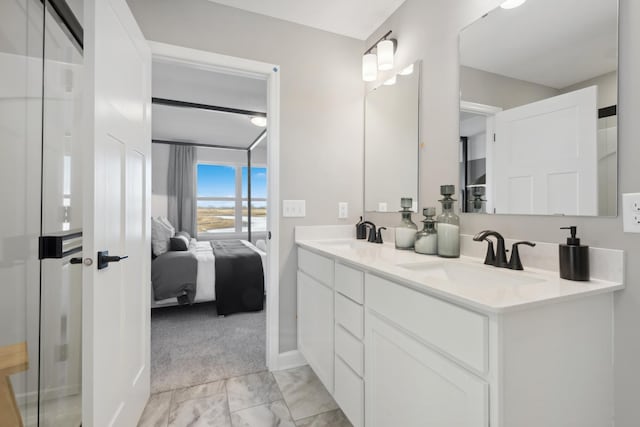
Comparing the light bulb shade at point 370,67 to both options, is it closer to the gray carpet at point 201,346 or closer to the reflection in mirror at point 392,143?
the reflection in mirror at point 392,143

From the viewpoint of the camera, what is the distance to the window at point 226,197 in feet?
20.1

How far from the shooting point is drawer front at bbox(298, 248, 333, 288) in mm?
1603

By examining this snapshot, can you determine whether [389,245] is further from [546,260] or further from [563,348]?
[563,348]

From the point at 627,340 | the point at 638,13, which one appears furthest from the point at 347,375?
the point at 638,13

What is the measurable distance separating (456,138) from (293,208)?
3.68ft

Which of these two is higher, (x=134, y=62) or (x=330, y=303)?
(x=134, y=62)

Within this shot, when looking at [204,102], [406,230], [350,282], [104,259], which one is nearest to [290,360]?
[350,282]

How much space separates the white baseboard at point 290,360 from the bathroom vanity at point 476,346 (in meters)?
0.78

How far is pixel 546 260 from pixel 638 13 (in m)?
0.84

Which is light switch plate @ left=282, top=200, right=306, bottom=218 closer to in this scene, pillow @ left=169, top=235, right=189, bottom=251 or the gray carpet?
the gray carpet

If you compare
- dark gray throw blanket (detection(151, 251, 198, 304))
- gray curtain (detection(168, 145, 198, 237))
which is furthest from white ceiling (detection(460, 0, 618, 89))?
gray curtain (detection(168, 145, 198, 237))

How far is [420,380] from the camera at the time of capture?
95 cm

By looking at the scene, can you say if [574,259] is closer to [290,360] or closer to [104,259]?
[104,259]

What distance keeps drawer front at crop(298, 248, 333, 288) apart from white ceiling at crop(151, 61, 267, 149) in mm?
1541
